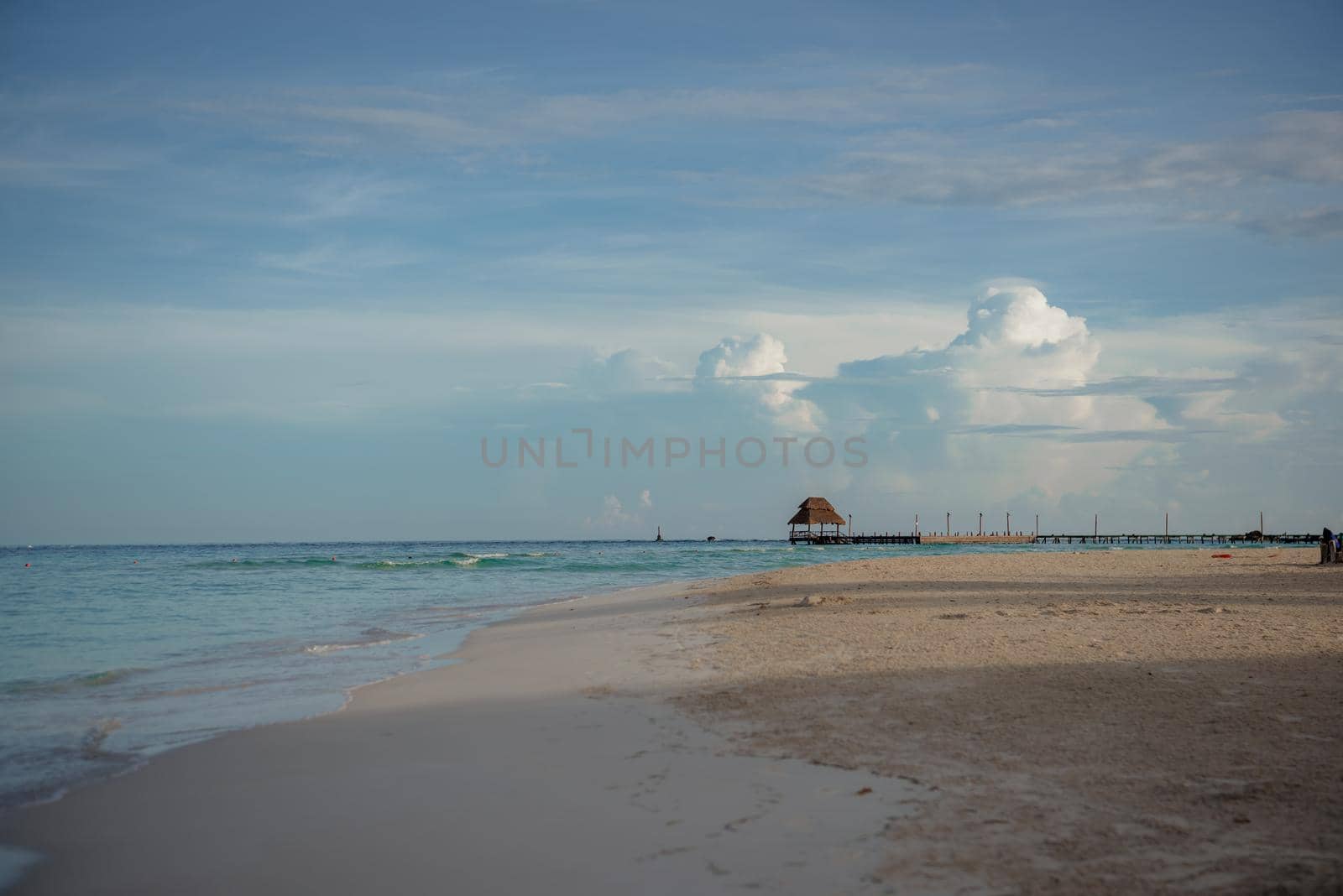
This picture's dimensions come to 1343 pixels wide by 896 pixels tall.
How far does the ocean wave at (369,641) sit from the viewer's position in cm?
1301

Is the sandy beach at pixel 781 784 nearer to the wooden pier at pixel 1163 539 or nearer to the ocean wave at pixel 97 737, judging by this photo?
the ocean wave at pixel 97 737

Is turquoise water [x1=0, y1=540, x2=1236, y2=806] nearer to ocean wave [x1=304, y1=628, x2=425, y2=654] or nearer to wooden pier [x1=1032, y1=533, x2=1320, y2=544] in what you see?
ocean wave [x1=304, y1=628, x2=425, y2=654]

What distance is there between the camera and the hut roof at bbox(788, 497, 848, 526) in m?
89.5

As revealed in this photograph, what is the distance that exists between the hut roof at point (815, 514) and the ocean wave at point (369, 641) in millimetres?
75831

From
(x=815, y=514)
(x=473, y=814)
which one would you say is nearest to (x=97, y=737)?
(x=473, y=814)

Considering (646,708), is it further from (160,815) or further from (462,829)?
(160,815)

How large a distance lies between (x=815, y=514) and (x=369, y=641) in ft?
256

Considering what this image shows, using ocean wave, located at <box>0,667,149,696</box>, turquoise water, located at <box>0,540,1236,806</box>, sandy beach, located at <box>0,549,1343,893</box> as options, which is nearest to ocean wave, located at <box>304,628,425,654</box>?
turquoise water, located at <box>0,540,1236,806</box>

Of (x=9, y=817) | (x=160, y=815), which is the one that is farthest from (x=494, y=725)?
(x=9, y=817)

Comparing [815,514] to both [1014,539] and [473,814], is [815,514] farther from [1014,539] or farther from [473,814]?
[473,814]

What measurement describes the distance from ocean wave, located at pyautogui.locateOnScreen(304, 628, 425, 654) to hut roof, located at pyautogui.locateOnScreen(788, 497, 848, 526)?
249ft

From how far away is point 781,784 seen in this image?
16.6 ft

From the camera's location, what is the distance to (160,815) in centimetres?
527

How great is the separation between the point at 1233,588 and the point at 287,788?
699 inches
